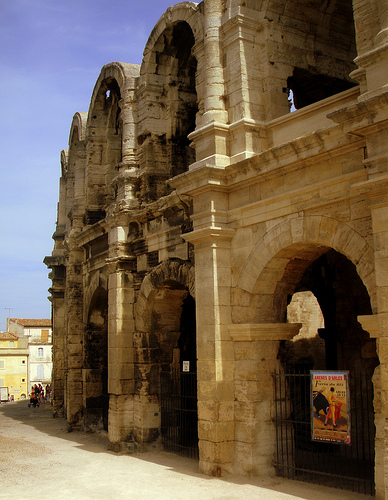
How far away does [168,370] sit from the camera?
11172 millimetres

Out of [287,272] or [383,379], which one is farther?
[287,272]

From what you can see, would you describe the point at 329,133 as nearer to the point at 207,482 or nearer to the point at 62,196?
the point at 207,482

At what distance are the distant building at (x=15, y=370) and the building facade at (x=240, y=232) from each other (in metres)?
26.3

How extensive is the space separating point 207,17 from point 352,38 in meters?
2.54

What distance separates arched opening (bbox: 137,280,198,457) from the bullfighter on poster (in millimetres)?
3816

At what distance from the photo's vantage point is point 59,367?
18.8m

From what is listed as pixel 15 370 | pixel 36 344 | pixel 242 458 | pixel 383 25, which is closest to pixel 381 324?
pixel 242 458

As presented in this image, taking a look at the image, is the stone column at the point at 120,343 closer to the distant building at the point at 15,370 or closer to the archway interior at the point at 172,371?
the archway interior at the point at 172,371

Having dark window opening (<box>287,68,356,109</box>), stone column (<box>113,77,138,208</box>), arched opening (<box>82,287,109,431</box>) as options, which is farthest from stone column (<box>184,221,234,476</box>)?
arched opening (<box>82,287,109,431</box>)

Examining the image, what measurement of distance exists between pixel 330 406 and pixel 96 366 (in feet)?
25.2

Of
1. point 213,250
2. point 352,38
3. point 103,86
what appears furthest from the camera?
point 103,86

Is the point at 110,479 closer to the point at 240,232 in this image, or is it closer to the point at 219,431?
the point at 219,431

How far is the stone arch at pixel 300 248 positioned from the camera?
676 cm

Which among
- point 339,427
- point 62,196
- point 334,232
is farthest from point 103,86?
point 339,427
